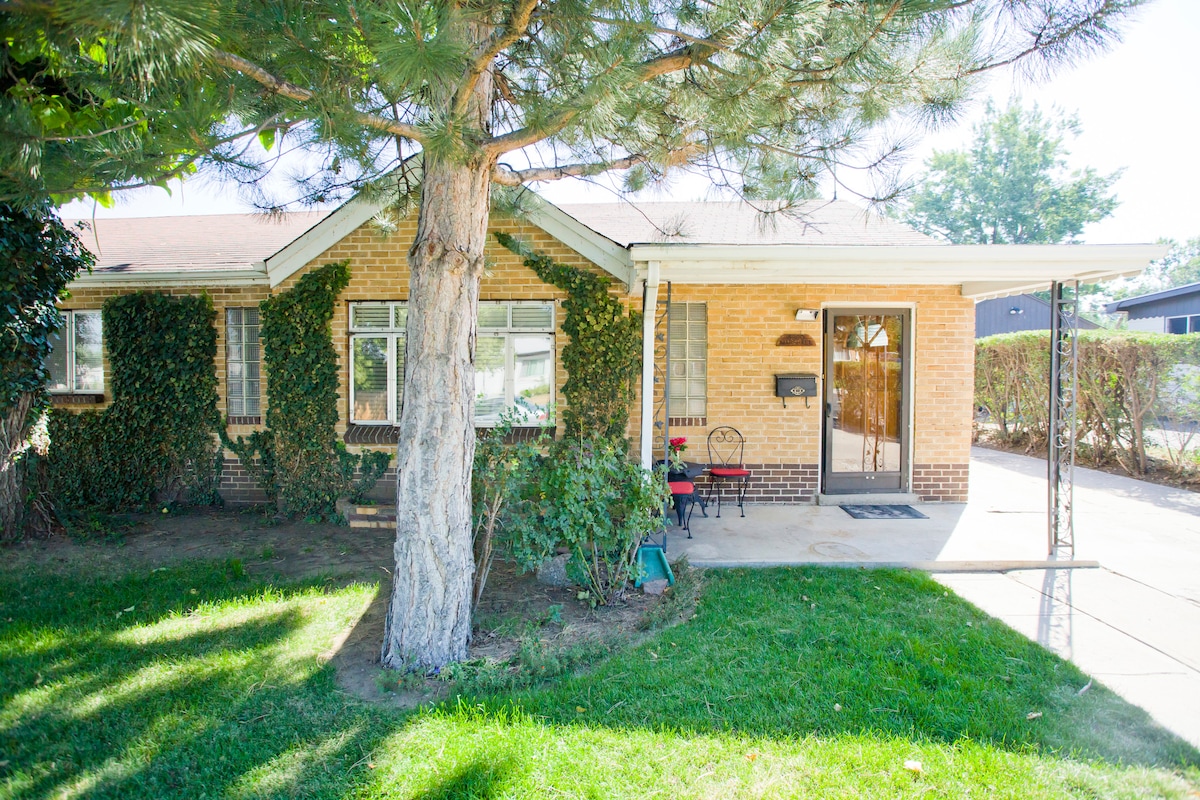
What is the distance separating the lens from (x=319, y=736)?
301cm

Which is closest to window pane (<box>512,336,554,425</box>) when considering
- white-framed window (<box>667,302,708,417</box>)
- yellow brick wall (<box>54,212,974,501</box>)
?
yellow brick wall (<box>54,212,974,501</box>)

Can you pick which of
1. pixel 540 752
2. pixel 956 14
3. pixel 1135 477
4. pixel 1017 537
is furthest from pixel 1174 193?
→ pixel 540 752

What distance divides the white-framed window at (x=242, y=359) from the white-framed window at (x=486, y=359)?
53.4 inches

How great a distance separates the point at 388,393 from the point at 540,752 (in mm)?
5519

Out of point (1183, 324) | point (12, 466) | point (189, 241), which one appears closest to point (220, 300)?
point (189, 241)

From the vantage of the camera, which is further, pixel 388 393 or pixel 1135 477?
pixel 1135 477

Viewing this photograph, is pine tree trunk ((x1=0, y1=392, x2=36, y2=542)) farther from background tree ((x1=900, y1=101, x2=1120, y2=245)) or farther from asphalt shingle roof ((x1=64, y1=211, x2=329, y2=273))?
background tree ((x1=900, y1=101, x2=1120, y2=245))

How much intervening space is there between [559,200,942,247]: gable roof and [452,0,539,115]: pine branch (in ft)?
9.60

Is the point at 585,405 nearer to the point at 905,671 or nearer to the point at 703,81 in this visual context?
the point at 703,81

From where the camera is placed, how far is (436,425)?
3646 mm

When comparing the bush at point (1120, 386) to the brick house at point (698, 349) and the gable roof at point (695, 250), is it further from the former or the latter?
the gable roof at point (695, 250)

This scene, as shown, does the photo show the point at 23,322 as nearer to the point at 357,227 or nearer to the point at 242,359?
the point at 242,359

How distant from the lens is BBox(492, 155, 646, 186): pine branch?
4.31m

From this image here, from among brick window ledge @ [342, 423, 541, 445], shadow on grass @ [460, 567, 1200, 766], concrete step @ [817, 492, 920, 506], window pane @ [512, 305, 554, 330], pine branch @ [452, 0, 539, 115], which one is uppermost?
pine branch @ [452, 0, 539, 115]
